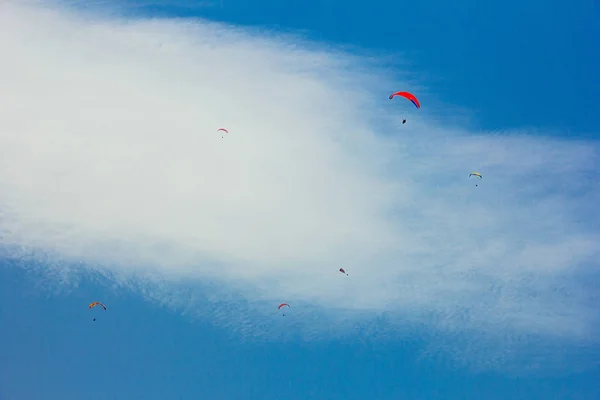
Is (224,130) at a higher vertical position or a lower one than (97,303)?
higher

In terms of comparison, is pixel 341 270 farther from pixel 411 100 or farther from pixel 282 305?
pixel 411 100

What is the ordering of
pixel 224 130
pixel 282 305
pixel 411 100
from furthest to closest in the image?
pixel 282 305, pixel 224 130, pixel 411 100

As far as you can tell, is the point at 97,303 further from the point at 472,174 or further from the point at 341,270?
the point at 472,174

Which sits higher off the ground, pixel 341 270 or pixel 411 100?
pixel 411 100

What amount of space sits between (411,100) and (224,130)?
20181mm

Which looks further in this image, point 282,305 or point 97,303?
point 282,305

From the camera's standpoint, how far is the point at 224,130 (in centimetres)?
10438

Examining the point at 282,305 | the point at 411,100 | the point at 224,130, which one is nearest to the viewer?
the point at 411,100

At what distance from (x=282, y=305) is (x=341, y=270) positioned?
11.0 m

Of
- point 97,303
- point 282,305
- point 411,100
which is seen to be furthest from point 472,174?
point 97,303

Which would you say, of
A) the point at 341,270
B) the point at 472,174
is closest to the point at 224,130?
the point at 341,270

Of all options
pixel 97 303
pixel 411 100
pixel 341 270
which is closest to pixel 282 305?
pixel 341 270

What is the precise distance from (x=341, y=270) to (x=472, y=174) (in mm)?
17030

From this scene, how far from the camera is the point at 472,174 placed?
107 meters
